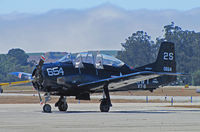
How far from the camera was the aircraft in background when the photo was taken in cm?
2889

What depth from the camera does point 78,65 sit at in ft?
98.8

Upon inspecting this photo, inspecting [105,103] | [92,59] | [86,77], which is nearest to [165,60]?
[92,59]

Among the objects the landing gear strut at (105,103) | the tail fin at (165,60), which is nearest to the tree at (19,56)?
the tail fin at (165,60)

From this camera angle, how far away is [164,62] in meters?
33.3

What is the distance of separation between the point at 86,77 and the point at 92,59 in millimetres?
1259

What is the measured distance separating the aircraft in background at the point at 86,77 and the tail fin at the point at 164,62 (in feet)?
4.09

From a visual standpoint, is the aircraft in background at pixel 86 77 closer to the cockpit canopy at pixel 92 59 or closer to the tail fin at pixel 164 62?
the cockpit canopy at pixel 92 59

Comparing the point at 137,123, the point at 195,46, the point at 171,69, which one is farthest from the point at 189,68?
the point at 137,123

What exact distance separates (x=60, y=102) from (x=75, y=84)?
1999mm

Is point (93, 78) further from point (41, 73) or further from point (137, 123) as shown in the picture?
point (137, 123)

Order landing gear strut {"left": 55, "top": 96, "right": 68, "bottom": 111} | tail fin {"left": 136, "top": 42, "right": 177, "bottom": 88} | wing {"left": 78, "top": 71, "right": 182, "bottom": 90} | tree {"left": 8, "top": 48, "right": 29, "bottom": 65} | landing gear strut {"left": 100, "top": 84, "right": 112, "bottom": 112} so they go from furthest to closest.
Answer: tree {"left": 8, "top": 48, "right": 29, "bottom": 65} → tail fin {"left": 136, "top": 42, "right": 177, "bottom": 88} → landing gear strut {"left": 55, "top": 96, "right": 68, "bottom": 111} → landing gear strut {"left": 100, "top": 84, "right": 112, "bottom": 112} → wing {"left": 78, "top": 71, "right": 182, "bottom": 90}

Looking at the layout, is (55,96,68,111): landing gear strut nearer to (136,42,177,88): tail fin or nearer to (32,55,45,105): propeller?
(32,55,45,105): propeller

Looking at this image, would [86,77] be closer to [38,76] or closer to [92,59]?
[92,59]

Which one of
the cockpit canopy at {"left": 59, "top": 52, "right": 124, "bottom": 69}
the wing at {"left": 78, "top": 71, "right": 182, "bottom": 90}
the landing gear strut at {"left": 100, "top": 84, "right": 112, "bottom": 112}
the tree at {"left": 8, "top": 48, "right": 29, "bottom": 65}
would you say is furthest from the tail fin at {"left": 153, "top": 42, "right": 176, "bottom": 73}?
the tree at {"left": 8, "top": 48, "right": 29, "bottom": 65}
